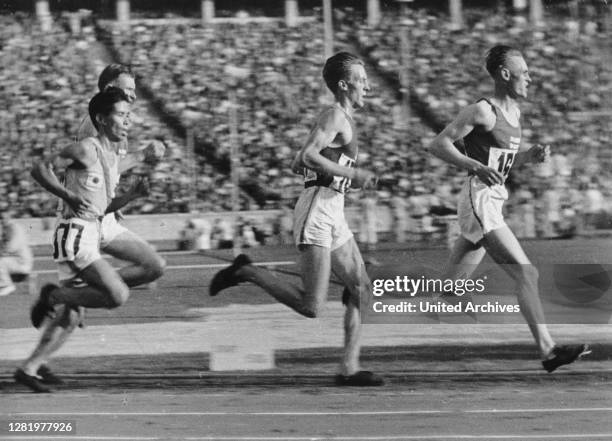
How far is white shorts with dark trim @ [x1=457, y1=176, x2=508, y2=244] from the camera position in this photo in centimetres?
745

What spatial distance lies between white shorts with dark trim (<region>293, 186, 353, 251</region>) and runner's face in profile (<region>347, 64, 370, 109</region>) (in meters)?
0.60

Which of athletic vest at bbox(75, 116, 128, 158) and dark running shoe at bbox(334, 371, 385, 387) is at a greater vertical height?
athletic vest at bbox(75, 116, 128, 158)

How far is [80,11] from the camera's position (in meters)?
23.1

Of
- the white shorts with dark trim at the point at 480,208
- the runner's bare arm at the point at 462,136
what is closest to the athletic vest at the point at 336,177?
the runner's bare arm at the point at 462,136

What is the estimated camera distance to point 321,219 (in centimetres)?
714

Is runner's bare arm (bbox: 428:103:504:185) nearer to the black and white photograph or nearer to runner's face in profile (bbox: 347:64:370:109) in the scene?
the black and white photograph

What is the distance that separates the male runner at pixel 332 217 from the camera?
278 inches

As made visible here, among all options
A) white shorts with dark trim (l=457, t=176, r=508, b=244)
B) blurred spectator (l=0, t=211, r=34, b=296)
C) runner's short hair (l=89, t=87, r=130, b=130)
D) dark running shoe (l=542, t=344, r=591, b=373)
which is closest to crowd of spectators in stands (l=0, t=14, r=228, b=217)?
blurred spectator (l=0, t=211, r=34, b=296)

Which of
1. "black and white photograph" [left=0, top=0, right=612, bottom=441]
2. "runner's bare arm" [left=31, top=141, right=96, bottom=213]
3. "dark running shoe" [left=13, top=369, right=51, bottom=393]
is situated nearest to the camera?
Result: "black and white photograph" [left=0, top=0, right=612, bottom=441]

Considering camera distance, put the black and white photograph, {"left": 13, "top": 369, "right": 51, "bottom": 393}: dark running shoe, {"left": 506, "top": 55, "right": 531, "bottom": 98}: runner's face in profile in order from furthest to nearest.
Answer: {"left": 506, "top": 55, "right": 531, "bottom": 98}: runner's face in profile < {"left": 13, "top": 369, "right": 51, "bottom": 393}: dark running shoe < the black and white photograph

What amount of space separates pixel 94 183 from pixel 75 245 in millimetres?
416

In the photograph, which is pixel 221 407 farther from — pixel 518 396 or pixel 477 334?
pixel 477 334

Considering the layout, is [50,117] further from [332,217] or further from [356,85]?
[332,217]

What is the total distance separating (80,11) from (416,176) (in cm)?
777
